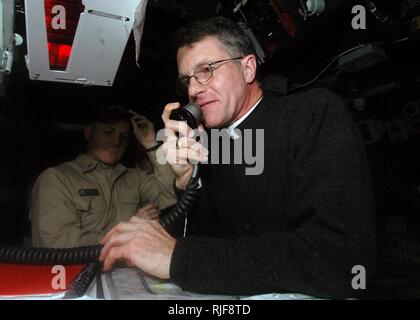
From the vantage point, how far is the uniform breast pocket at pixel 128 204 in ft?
6.98

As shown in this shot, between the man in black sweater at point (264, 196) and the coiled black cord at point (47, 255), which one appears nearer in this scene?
the man in black sweater at point (264, 196)

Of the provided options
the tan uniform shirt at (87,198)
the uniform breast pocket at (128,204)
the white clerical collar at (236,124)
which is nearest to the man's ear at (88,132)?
the tan uniform shirt at (87,198)

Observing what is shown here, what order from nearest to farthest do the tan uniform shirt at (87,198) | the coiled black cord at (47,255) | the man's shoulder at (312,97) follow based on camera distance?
the man's shoulder at (312,97), the coiled black cord at (47,255), the tan uniform shirt at (87,198)

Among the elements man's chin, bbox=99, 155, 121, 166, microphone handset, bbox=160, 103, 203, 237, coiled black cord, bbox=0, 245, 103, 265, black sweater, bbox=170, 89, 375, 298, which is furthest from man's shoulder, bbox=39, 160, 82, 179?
black sweater, bbox=170, 89, 375, 298

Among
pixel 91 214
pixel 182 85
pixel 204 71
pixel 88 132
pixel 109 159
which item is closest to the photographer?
pixel 204 71

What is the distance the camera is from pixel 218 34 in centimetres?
123

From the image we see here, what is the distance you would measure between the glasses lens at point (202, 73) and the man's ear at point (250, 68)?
0.16 meters

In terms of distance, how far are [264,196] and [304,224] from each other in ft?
0.96

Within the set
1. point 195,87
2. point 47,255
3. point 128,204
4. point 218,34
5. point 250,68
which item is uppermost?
point 218,34

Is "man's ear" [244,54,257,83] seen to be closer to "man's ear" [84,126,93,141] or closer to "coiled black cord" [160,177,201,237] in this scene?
"coiled black cord" [160,177,201,237]

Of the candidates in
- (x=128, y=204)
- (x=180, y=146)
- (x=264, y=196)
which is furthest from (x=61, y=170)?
(x=264, y=196)

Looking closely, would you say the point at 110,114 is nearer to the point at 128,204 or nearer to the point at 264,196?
the point at 128,204

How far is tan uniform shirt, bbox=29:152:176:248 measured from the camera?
5.91 feet

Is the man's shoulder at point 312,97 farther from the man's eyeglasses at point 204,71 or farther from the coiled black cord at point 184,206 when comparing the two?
the coiled black cord at point 184,206
